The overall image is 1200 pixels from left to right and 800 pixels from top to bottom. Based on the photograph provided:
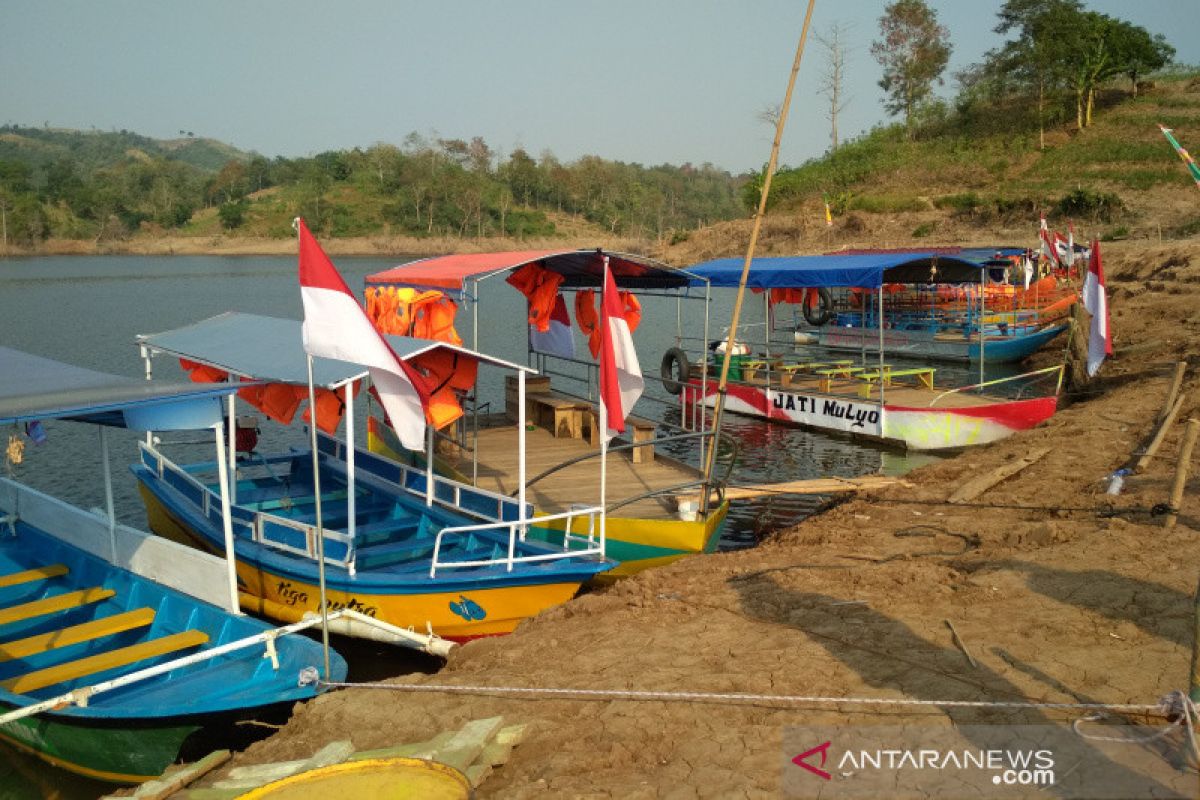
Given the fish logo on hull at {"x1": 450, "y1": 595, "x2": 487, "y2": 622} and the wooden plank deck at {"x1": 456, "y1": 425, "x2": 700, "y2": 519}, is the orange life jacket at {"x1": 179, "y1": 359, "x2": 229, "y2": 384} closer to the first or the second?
the wooden plank deck at {"x1": 456, "y1": 425, "x2": 700, "y2": 519}

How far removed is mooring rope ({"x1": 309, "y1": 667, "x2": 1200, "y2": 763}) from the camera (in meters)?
5.35

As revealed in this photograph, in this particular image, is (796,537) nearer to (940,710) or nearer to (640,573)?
(640,573)

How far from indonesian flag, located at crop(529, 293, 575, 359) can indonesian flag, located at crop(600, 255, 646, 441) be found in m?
5.25

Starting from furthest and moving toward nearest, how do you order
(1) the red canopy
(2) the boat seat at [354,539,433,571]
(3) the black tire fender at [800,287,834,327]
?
(3) the black tire fender at [800,287,834,327] < (1) the red canopy < (2) the boat seat at [354,539,433,571]

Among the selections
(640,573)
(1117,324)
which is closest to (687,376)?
(640,573)

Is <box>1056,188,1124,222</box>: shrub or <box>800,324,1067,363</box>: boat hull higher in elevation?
<box>1056,188,1124,222</box>: shrub

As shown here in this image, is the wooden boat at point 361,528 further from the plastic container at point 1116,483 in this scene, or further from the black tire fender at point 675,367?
the black tire fender at point 675,367

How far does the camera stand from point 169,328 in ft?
136

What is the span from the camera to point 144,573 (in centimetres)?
941

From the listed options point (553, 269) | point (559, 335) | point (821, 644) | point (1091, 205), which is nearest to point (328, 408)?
point (553, 269)

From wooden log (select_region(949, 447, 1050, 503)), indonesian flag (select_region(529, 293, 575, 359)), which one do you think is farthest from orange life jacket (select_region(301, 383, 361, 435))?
wooden log (select_region(949, 447, 1050, 503))

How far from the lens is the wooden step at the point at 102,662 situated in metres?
7.67

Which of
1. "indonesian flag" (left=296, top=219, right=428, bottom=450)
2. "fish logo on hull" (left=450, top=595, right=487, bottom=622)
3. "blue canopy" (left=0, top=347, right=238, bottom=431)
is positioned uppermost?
"indonesian flag" (left=296, top=219, right=428, bottom=450)

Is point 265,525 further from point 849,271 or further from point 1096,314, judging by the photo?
point 1096,314
